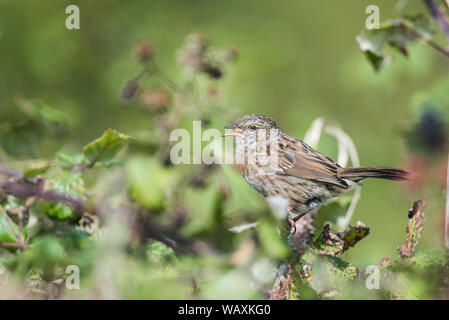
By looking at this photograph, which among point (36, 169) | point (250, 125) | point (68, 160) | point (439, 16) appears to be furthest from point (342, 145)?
point (36, 169)

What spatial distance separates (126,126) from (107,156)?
2.26 metres

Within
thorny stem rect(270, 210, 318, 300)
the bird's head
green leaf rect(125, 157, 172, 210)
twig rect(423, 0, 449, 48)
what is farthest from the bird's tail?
green leaf rect(125, 157, 172, 210)

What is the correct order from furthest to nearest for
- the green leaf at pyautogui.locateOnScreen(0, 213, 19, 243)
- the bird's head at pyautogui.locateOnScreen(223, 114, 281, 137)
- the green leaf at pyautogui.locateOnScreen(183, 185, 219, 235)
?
the bird's head at pyautogui.locateOnScreen(223, 114, 281, 137) < the green leaf at pyautogui.locateOnScreen(0, 213, 19, 243) < the green leaf at pyautogui.locateOnScreen(183, 185, 219, 235)

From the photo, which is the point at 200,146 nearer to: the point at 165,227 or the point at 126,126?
the point at 165,227

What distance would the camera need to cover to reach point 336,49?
6.35m

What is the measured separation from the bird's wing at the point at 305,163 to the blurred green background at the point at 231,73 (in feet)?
3.80

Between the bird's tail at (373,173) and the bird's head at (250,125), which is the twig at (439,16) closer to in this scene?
the bird's tail at (373,173)

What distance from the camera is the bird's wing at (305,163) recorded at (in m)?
2.69

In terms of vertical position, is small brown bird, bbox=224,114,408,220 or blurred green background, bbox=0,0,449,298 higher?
blurred green background, bbox=0,0,449,298

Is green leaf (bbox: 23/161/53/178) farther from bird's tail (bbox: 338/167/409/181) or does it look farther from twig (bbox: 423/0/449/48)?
twig (bbox: 423/0/449/48)

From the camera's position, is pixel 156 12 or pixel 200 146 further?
pixel 156 12

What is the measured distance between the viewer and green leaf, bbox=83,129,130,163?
231 cm
